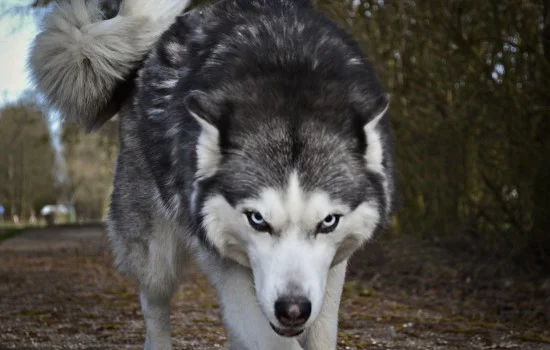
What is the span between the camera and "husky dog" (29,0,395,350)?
3.78 m

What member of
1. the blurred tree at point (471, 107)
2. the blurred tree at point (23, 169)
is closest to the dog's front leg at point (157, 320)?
the blurred tree at point (471, 107)

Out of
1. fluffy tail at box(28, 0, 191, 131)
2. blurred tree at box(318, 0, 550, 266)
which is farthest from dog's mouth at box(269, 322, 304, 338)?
blurred tree at box(318, 0, 550, 266)

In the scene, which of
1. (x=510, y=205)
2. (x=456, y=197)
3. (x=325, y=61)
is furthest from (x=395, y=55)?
(x=325, y=61)

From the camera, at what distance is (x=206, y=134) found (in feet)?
13.2

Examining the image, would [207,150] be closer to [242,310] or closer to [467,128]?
[242,310]

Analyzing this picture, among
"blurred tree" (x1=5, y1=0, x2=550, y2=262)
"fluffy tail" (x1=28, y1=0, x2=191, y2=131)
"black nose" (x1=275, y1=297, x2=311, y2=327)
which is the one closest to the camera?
"black nose" (x1=275, y1=297, x2=311, y2=327)

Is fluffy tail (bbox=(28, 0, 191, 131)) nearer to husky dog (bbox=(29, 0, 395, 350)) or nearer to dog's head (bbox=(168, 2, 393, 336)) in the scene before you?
husky dog (bbox=(29, 0, 395, 350))

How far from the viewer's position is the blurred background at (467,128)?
8.28 meters

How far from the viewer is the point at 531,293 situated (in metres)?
8.58

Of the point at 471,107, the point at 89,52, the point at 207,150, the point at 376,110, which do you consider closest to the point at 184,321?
the point at 89,52

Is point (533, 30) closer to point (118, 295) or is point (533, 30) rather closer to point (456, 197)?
point (456, 197)

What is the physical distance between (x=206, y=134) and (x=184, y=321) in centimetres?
416

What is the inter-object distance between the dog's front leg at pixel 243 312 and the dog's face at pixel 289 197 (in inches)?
7.8

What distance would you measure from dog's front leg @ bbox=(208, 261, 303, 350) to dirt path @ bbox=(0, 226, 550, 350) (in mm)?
1986
